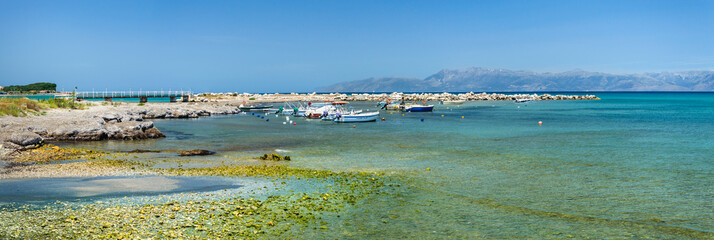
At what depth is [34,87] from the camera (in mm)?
180000

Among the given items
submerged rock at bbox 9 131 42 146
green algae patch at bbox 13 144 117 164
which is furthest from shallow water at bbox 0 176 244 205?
submerged rock at bbox 9 131 42 146

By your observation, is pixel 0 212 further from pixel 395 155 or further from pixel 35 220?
pixel 395 155

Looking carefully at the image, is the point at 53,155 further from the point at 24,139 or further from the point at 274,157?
the point at 274,157

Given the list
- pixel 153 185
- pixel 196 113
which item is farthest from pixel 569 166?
pixel 196 113

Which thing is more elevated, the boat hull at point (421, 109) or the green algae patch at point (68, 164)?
the boat hull at point (421, 109)

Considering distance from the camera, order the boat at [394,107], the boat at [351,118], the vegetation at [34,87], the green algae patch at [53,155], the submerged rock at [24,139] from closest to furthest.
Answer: the green algae patch at [53,155] → the submerged rock at [24,139] → the boat at [351,118] → the boat at [394,107] → the vegetation at [34,87]

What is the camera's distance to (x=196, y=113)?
69.1m

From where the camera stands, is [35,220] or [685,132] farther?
[685,132]

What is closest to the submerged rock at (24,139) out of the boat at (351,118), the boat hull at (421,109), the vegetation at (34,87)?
the boat at (351,118)

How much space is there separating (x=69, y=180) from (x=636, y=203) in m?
19.4

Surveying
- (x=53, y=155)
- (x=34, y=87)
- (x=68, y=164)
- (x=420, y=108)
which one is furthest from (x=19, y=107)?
(x=34, y=87)

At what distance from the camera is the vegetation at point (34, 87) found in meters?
175

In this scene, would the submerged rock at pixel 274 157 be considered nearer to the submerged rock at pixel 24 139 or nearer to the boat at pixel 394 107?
the submerged rock at pixel 24 139

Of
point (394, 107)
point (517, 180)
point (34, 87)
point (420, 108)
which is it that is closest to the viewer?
point (517, 180)
